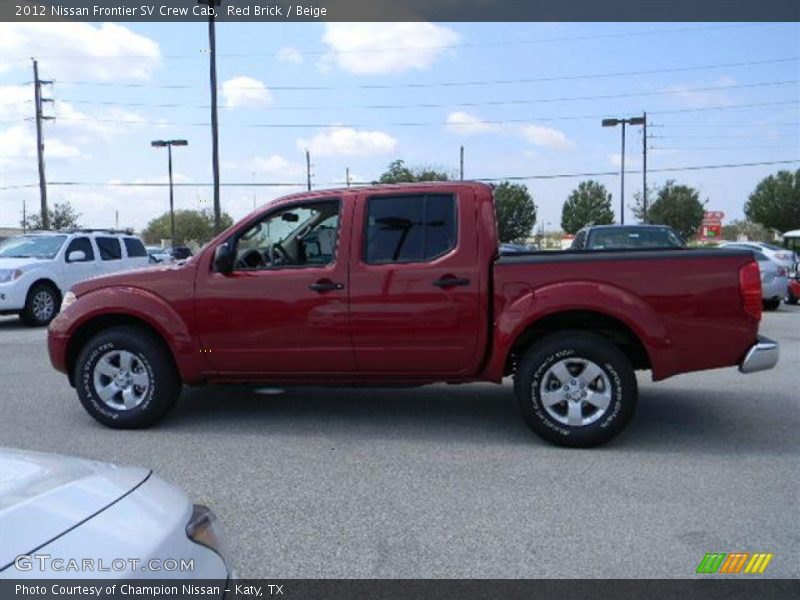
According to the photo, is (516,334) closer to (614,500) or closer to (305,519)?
(614,500)

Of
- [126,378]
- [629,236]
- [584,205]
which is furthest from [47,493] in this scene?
[584,205]

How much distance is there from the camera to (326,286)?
569cm

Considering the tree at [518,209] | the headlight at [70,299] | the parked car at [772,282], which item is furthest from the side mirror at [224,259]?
the tree at [518,209]

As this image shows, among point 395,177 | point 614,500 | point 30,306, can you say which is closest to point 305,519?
point 614,500

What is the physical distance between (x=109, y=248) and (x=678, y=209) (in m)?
64.1

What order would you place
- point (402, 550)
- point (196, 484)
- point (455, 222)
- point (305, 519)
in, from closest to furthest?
1. point (402, 550)
2. point (305, 519)
3. point (196, 484)
4. point (455, 222)

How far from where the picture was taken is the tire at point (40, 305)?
14125mm

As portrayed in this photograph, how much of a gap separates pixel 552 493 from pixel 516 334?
4.30 feet

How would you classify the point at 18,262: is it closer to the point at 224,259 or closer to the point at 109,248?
the point at 109,248

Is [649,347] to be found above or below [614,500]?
above

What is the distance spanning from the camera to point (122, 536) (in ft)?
6.27

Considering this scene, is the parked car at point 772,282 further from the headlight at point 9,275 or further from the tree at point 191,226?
the tree at point 191,226

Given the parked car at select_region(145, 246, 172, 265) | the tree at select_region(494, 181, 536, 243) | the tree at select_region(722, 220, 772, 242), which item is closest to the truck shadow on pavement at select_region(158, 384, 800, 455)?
the parked car at select_region(145, 246, 172, 265)

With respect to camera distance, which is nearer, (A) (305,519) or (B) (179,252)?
(A) (305,519)
